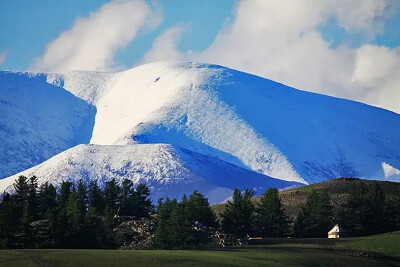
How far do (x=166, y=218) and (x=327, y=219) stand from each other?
134ft

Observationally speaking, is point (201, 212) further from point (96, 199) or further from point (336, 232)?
point (336, 232)

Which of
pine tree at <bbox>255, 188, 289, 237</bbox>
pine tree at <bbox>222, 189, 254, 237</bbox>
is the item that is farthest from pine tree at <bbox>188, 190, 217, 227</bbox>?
pine tree at <bbox>255, 188, 289, 237</bbox>

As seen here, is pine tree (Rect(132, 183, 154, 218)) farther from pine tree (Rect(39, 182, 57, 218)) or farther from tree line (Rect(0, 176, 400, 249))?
pine tree (Rect(39, 182, 57, 218))

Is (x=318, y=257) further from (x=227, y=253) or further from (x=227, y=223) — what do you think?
(x=227, y=223)

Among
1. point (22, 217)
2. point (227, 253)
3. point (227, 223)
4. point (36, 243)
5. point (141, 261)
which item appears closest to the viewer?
point (141, 261)

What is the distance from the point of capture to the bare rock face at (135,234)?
130 m

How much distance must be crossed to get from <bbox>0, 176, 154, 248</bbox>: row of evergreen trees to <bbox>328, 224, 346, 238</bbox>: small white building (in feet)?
118

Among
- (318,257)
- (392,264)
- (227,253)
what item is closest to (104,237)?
(227,253)

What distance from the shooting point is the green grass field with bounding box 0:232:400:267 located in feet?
301

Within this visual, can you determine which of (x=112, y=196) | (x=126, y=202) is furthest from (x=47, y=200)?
(x=126, y=202)

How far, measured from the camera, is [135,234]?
449ft

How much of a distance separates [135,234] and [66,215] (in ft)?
46.8

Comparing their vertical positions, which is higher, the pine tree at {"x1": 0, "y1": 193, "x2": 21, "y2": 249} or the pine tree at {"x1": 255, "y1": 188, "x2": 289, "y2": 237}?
the pine tree at {"x1": 255, "y1": 188, "x2": 289, "y2": 237}

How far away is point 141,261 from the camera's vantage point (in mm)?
93750
